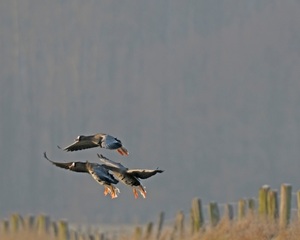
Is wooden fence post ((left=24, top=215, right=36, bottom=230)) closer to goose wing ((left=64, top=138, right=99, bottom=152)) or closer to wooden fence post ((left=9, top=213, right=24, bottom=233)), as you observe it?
wooden fence post ((left=9, top=213, right=24, bottom=233))

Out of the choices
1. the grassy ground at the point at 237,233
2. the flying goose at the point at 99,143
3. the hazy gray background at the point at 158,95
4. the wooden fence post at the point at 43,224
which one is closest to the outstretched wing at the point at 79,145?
the flying goose at the point at 99,143

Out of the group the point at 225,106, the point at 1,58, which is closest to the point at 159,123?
the point at 225,106

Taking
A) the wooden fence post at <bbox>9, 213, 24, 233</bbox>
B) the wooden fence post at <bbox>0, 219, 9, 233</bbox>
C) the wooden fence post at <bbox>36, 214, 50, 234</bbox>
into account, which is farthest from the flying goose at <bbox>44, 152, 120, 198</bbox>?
the wooden fence post at <bbox>9, 213, 24, 233</bbox>

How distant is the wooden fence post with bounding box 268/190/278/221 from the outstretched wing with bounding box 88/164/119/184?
26.6 feet

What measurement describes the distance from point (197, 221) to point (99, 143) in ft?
28.6

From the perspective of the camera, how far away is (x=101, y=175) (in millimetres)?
6121

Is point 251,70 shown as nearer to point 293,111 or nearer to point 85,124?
point 293,111

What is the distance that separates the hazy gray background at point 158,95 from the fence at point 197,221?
688 centimetres

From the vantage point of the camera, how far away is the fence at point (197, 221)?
47.0 feet

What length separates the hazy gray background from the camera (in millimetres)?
22844

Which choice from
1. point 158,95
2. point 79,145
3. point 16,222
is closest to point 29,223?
point 16,222

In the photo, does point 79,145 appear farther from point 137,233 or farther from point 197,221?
point 197,221

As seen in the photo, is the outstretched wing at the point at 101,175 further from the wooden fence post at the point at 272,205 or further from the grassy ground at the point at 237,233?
the wooden fence post at the point at 272,205

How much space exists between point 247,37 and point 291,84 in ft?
3.06
